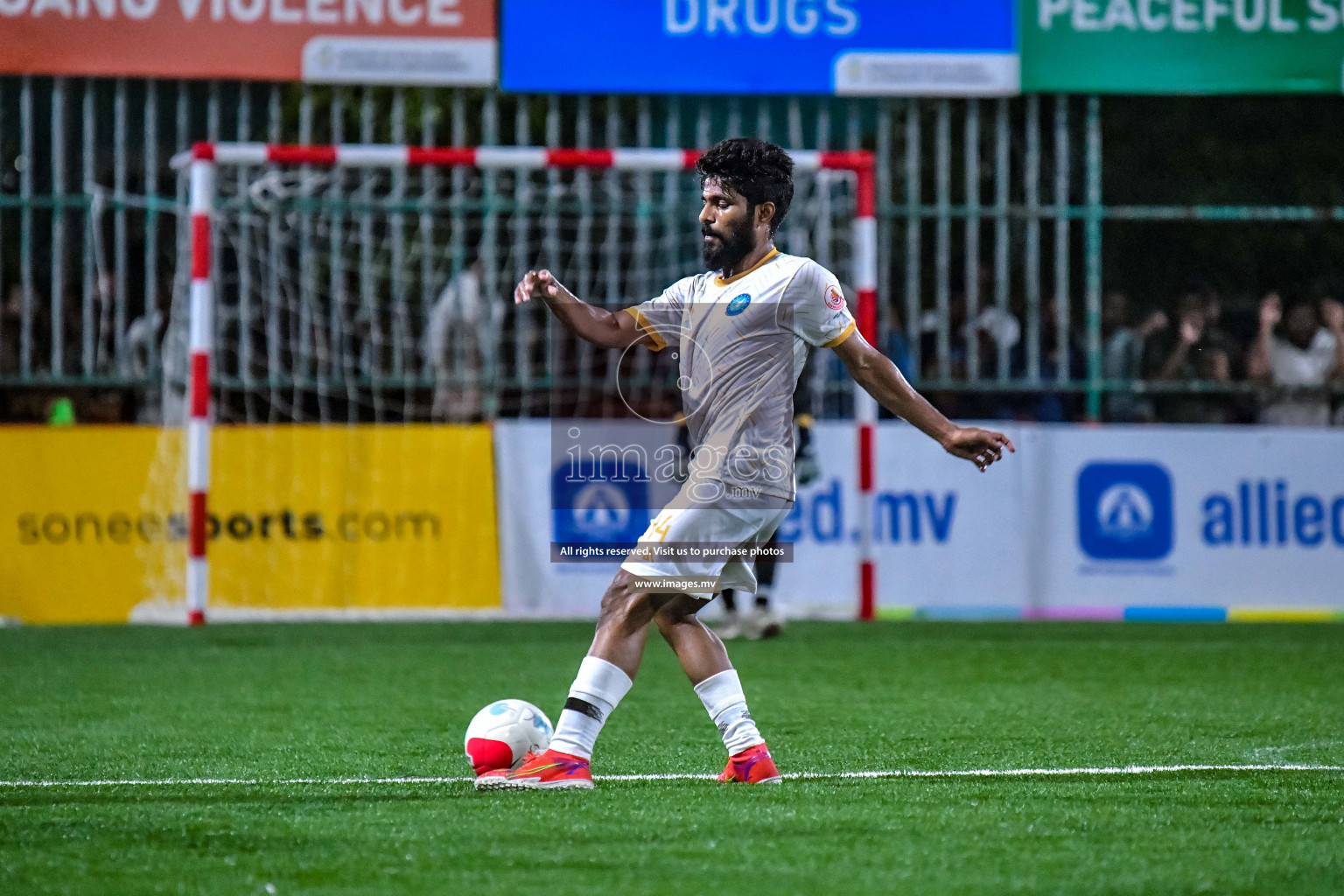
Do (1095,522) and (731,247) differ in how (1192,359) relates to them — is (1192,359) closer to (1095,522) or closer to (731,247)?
(1095,522)

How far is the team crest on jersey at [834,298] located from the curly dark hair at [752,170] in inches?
10.5

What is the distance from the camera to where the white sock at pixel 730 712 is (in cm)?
537

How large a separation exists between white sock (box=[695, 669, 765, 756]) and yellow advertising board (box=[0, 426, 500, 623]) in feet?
22.0

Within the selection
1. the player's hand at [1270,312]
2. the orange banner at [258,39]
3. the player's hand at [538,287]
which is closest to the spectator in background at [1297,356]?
the player's hand at [1270,312]

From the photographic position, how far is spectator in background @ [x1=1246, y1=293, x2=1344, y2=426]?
42.2 feet

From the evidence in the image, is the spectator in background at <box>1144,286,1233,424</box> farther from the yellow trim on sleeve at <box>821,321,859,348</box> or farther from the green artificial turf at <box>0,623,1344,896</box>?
the yellow trim on sleeve at <box>821,321,859,348</box>

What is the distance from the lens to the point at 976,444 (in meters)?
5.15

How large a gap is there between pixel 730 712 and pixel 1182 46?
8956 mm

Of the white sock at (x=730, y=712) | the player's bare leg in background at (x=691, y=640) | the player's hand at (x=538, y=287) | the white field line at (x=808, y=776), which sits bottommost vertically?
the white field line at (x=808, y=776)

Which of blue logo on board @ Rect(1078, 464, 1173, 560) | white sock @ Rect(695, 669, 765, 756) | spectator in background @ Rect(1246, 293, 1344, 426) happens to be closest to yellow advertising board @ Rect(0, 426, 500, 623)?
blue logo on board @ Rect(1078, 464, 1173, 560)

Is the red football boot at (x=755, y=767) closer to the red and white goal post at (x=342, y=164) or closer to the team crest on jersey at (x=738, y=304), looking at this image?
the team crest on jersey at (x=738, y=304)

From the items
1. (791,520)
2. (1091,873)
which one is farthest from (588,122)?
(1091,873)

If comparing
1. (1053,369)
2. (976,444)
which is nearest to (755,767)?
(976,444)

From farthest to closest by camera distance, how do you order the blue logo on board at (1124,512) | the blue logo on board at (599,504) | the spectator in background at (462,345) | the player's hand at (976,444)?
the spectator in background at (462,345) → the blue logo on board at (1124,512) → the blue logo on board at (599,504) → the player's hand at (976,444)
